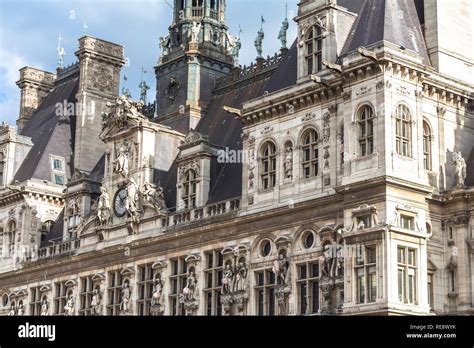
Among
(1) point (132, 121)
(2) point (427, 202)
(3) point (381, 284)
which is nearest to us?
(3) point (381, 284)

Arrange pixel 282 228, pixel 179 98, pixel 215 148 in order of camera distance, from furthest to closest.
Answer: pixel 179 98, pixel 215 148, pixel 282 228

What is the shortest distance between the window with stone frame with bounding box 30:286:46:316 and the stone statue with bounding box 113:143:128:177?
9.99m

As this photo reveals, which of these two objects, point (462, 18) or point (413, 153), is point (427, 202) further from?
point (462, 18)

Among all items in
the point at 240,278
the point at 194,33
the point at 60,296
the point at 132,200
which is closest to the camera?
the point at 240,278

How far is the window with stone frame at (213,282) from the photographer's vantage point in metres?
49.6

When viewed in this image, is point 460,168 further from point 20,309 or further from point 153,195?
point 20,309

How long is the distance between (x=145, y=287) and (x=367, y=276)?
16.6 meters

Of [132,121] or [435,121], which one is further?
[132,121]

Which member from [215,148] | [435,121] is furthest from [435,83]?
[215,148]

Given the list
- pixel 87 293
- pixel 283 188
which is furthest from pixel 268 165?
pixel 87 293

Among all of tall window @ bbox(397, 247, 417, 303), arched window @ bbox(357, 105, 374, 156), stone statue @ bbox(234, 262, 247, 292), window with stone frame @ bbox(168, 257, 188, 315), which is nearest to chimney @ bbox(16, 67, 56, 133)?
window with stone frame @ bbox(168, 257, 188, 315)

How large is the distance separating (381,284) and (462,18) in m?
15.2

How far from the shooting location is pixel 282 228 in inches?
1832

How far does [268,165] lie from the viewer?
1906 inches
